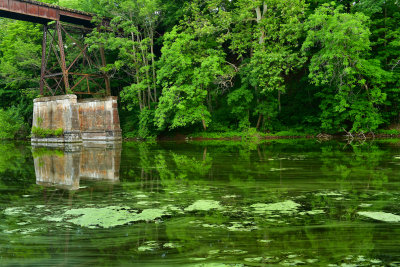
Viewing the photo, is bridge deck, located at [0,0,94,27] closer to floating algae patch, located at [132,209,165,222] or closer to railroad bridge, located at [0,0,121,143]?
railroad bridge, located at [0,0,121,143]

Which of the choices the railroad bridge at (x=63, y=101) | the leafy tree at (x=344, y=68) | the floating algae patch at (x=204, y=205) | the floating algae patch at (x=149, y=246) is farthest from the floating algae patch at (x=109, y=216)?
the railroad bridge at (x=63, y=101)

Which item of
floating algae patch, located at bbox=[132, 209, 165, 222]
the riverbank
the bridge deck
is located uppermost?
the bridge deck

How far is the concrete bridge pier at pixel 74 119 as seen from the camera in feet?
72.3

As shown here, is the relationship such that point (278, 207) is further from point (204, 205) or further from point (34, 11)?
point (34, 11)

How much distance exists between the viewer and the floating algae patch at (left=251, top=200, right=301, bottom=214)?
4.65 metres

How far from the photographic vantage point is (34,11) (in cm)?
2275

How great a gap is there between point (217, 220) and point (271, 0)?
2043cm

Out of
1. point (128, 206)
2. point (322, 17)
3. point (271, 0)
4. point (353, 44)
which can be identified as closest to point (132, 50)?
point (271, 0)

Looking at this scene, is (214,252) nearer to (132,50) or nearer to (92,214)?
(92,214)

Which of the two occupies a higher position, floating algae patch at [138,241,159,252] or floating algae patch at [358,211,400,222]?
floating algae patch at [358,211,400,222]

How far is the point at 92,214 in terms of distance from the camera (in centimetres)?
473

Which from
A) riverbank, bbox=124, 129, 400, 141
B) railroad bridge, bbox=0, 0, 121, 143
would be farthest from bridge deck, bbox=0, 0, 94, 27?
riverbank, bbox=124, 129, 400, 141

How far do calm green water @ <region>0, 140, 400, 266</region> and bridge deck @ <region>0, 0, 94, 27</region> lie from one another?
17.7 m

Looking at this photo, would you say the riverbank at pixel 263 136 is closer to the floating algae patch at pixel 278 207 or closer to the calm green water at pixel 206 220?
the calm green water at pixel 206 220
